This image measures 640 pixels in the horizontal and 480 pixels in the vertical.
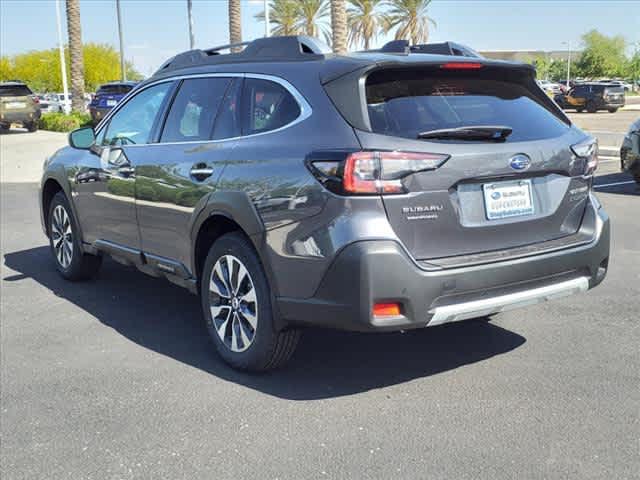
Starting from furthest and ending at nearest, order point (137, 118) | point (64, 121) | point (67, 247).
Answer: point (64, 121), point (67, 247), point (137, 118)

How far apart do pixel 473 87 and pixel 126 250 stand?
2.79m

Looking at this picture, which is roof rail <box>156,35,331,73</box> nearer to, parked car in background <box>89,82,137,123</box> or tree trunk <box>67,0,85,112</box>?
parked car in background <box>89,82,137,123</box>

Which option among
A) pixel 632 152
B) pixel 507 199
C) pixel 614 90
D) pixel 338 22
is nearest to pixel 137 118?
pixel 507 199

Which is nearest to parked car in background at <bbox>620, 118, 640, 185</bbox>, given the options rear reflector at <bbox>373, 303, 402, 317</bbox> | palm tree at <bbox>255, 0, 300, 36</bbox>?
rear reflector at <bbox>373, 303, 402, 317</bbox>

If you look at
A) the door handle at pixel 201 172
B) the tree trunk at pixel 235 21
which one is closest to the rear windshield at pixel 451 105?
the door handle at pixel 201 172

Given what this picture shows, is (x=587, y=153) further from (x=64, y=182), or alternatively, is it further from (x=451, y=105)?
(x=64, y=182)

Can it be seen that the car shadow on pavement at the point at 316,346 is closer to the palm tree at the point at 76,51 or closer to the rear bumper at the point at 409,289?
the rear bumper at the point at 409,289

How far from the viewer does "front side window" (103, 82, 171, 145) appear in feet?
17.1

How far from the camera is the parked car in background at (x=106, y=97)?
27.2 m

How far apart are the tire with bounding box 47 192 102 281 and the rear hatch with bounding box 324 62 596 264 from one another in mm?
3587

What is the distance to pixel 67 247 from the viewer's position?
6562mm

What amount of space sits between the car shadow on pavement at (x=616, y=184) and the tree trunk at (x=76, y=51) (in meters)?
22.1

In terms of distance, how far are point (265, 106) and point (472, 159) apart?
4.00 ft

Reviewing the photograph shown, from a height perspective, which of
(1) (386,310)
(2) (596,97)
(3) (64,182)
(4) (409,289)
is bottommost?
(1) (386,310)
